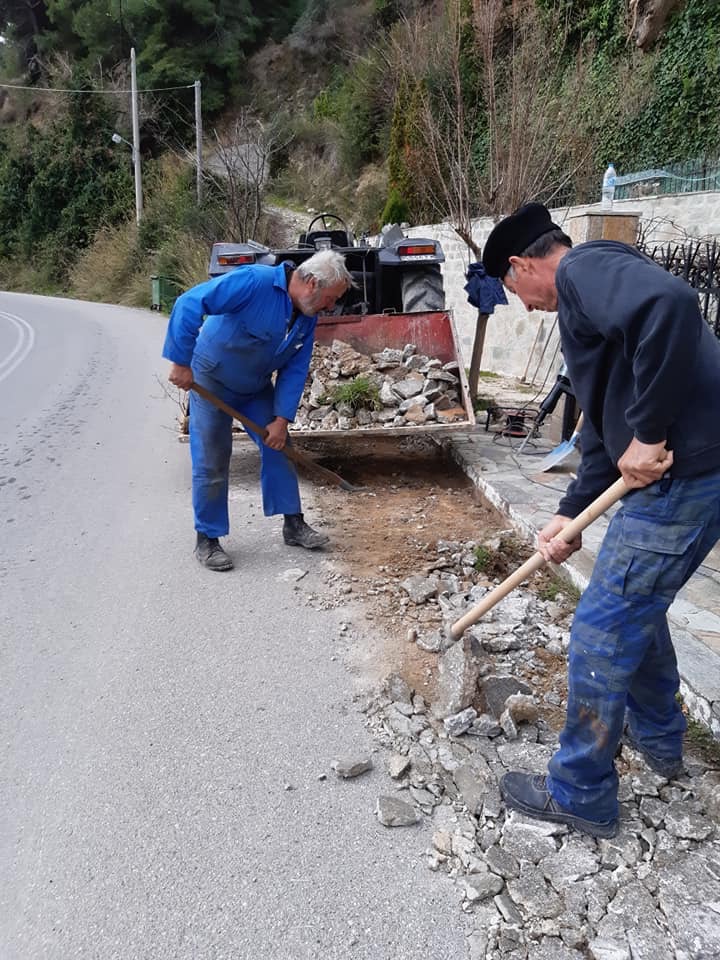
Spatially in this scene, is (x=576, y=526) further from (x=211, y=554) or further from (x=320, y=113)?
(x=320, y=113)

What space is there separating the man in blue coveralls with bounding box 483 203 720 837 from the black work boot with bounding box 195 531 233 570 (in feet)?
7.48

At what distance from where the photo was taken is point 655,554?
209 cm

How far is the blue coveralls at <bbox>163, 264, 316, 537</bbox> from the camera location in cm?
416

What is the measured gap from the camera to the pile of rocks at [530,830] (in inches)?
77.1

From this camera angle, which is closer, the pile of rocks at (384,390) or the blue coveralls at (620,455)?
the blue coveralls at (620,455)

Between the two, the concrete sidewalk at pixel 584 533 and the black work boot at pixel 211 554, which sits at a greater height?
the concrete sidewalk at pixel 584 533

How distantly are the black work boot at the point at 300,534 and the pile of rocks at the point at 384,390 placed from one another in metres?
1.22

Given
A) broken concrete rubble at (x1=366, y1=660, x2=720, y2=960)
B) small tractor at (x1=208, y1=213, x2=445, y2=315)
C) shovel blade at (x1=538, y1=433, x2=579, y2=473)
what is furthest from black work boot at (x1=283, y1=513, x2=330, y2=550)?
small tractor at (x1=208, y1=213, x2=445, y2=315)

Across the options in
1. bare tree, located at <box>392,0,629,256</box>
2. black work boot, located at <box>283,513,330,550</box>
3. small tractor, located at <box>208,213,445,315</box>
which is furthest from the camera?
bare tree, located at <box>392,0,629,256</box>

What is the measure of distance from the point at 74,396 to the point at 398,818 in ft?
26.9

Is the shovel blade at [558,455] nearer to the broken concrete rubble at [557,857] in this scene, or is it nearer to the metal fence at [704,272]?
the metal fence at [704,272]

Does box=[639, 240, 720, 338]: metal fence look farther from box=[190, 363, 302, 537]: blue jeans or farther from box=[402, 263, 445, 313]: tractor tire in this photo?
box=[190, 363, 302, 537]: blue jeans

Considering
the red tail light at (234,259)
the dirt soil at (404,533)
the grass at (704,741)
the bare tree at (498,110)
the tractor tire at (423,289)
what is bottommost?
the dirt soil at (404,533)

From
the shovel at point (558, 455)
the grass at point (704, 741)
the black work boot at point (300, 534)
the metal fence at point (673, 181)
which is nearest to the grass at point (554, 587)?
the grass at point (704, 741)
